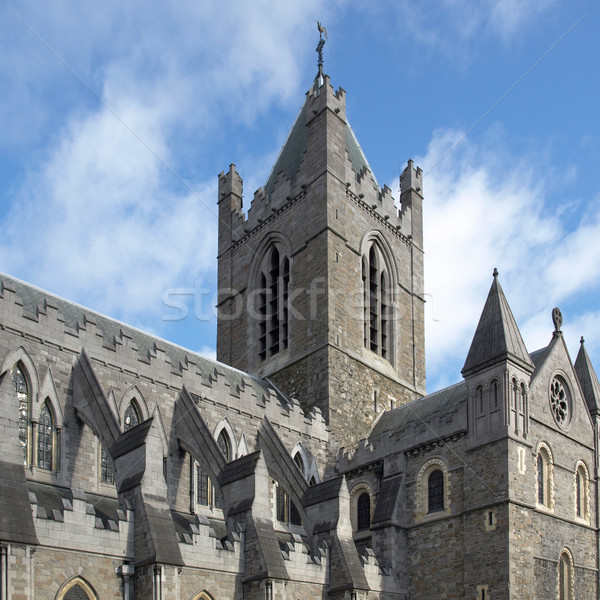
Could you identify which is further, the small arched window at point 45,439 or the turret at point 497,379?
the turret at point 497,379

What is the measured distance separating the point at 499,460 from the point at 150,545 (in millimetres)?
11272

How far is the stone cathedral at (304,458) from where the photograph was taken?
21.1 meters

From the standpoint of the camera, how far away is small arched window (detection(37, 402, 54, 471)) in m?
24.1

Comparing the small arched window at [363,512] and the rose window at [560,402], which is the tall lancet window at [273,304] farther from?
the rose window at [560,402]

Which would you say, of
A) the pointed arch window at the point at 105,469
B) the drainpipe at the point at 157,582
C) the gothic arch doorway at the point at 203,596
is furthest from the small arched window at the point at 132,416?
Result: the drainpipe at the point at 157,582

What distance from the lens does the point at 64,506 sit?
794 inches

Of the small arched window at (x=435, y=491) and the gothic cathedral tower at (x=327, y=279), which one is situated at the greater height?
the gothic cathedral tower at (x=327, y=279)

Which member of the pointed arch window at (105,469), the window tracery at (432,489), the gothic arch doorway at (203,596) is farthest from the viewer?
the window tracery at (432,489)

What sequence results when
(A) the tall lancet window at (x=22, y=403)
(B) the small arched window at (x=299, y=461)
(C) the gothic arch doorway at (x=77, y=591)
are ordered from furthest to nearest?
(B) the small arched window at (x=299, y=461), (A) the tall lancet window at (x=22, y=403), (C) the gothic arch doorway at (x=77, y=591)

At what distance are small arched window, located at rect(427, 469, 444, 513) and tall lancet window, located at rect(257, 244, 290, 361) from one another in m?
11.0

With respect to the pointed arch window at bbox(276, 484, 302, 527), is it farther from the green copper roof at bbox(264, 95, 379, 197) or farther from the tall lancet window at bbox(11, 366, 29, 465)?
the green copper roof at bbox(264, 95, 379, 197)

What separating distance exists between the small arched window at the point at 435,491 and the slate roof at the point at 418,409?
7.82 feet

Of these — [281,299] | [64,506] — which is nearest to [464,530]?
[64,506]

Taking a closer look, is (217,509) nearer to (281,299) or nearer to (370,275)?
(281,299)
